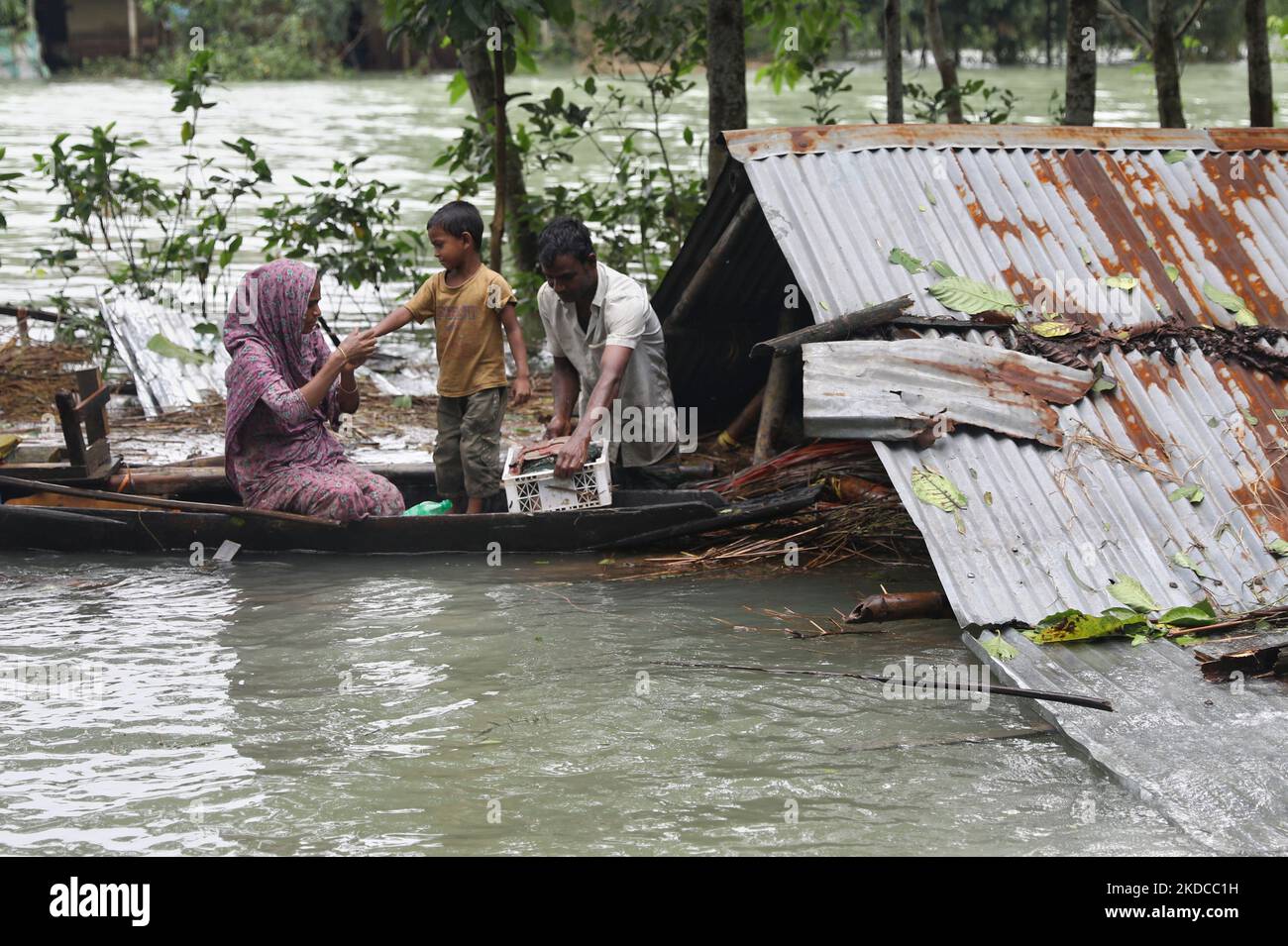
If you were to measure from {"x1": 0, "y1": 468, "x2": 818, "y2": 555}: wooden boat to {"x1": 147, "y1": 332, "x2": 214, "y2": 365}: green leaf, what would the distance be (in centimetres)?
292

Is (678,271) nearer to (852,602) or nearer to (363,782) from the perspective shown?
(852,602)

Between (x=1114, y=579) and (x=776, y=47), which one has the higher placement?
(x=776, y=47)

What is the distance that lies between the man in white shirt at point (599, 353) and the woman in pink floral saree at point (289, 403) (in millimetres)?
1007

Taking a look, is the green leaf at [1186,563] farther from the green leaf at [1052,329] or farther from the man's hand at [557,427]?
the man's hand at [557,427]

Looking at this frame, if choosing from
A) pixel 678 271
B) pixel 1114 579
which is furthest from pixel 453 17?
pixel 1114 579

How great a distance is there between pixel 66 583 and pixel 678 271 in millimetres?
3659

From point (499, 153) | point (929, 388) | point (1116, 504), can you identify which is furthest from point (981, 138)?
point (499, 153)

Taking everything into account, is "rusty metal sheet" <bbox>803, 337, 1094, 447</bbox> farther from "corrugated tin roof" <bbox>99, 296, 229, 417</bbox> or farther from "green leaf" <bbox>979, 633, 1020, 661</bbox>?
"corrugated tin roof" <bbox>99, 296, 229, 417</bbox>

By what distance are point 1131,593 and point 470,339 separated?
11.6 ft

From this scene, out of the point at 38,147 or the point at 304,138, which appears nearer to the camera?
the point at 38,147

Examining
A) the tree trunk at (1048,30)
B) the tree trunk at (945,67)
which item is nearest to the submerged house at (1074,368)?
the tree trunk at (945,67)

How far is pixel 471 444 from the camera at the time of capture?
7.07 metres

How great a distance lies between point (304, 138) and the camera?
88.1 ft
